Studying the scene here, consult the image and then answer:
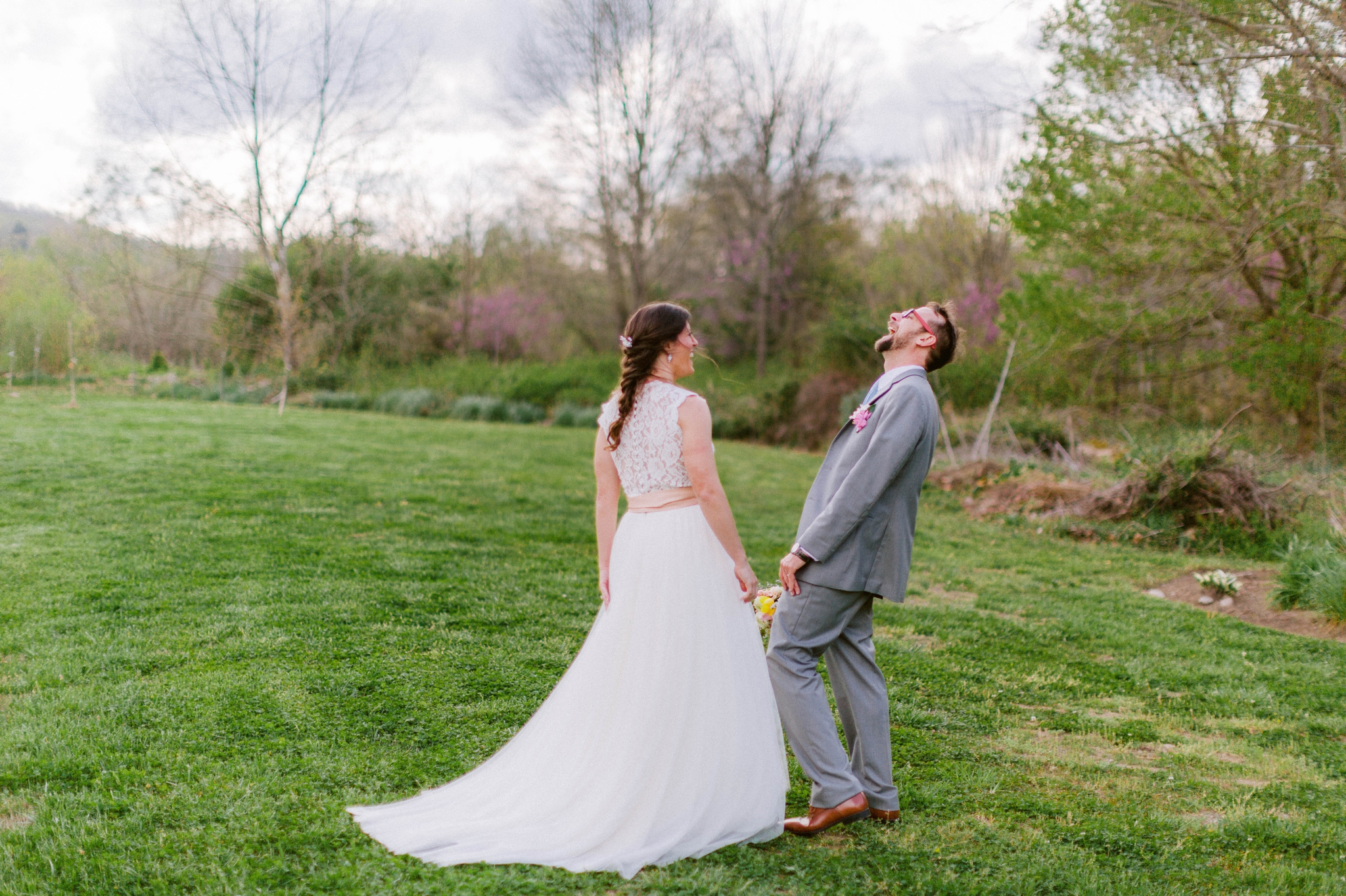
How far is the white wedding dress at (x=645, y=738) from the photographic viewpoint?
2768 millimetres

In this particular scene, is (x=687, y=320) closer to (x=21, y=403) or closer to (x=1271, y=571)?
(x=1271, y=571)

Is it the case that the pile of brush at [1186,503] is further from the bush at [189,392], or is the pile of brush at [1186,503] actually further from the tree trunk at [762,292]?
the bush at [189,392]

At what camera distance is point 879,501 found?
2.97 metres

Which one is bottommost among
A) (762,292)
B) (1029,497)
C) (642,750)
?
(642,750)

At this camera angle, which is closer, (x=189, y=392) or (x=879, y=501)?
(x=879, y=501)

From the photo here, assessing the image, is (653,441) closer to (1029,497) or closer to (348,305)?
(1029,497)

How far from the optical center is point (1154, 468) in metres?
9.54

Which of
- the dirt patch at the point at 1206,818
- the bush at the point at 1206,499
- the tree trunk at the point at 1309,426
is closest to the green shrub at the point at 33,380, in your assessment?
the bush at the point at 1206,499

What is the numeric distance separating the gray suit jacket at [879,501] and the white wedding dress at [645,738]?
0.37 m

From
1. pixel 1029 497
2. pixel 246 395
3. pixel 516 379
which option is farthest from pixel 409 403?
pixel 1029 497

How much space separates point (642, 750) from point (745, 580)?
2.23ft

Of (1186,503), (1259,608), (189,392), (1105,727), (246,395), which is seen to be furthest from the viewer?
(246,395)

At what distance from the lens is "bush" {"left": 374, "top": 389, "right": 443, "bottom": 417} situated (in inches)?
809

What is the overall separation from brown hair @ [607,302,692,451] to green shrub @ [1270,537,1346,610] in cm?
616
